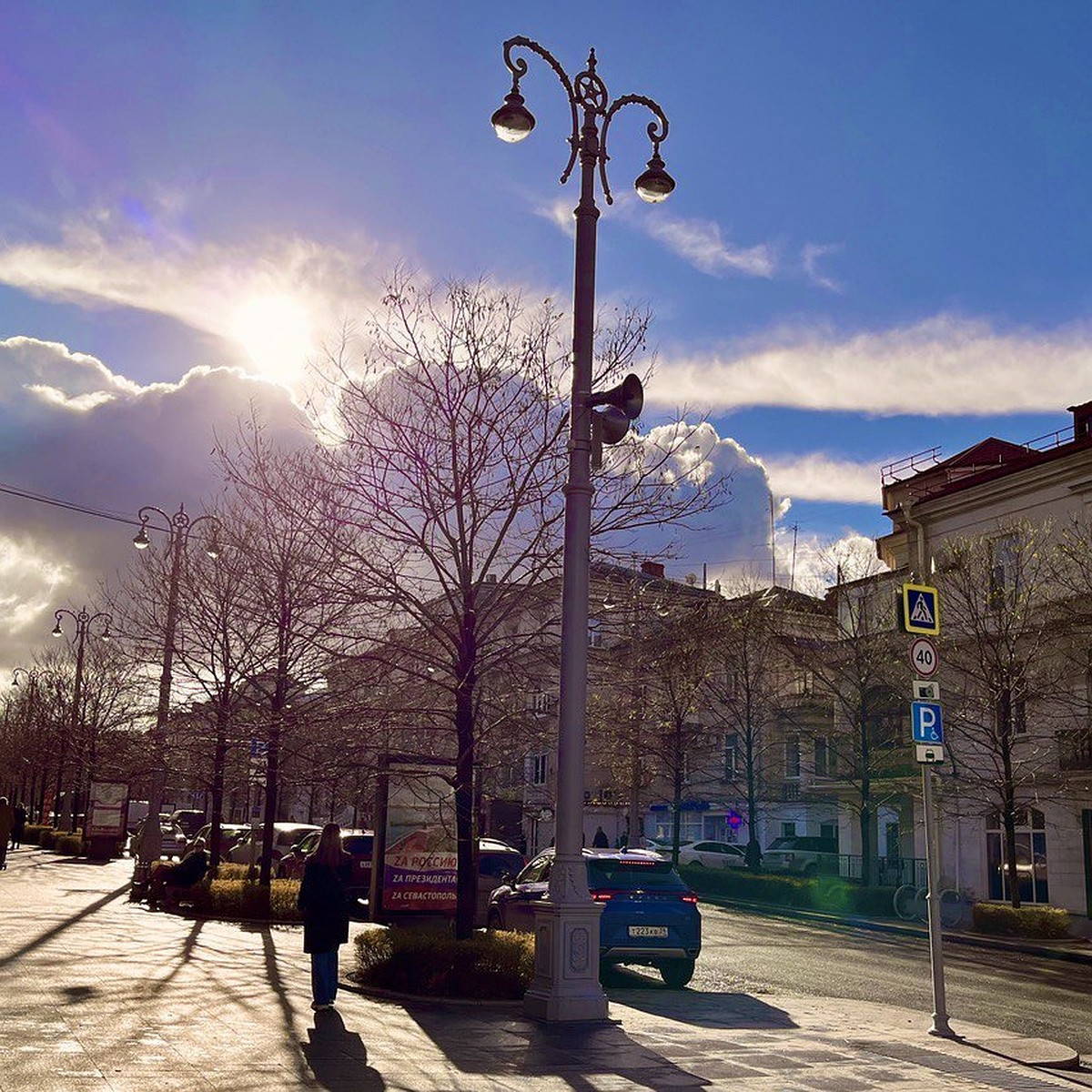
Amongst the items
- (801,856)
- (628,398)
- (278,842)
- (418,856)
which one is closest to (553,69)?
(628,398)

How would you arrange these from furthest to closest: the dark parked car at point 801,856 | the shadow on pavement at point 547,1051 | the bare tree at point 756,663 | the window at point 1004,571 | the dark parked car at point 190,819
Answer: the dark parked car at point 190,819
the dark parked car at point 801,856
the bare tree at point 756,663
the window at point 1004,571
the shadow on pavement at point 547,1051

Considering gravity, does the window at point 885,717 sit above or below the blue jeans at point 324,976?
above

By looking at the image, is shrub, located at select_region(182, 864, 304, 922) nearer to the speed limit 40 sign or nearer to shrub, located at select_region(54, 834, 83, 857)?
the speed limit 40 sign

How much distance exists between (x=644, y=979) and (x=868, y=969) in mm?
4360

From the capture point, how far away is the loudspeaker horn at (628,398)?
12.1 meters

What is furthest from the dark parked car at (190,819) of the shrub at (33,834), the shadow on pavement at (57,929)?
the shadow on pavement at (57,929)

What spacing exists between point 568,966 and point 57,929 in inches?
412

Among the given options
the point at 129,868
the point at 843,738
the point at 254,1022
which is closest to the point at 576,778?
the point at 254,1022

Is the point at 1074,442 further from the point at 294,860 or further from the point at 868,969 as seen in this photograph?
the point at 294,860

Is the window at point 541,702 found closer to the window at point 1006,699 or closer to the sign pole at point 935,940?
the sign pole at point 935,940

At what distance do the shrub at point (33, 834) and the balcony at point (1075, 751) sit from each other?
4439 cm

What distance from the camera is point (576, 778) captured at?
11500mm

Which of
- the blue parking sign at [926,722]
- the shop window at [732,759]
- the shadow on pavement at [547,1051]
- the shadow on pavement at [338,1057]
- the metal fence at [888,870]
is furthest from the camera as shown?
the shop window at [732,759]

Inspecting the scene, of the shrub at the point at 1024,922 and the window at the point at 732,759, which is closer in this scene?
the shrub at the point at 1024,922
